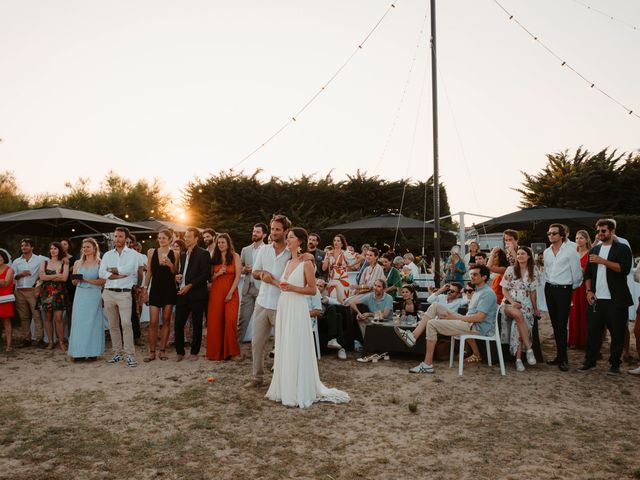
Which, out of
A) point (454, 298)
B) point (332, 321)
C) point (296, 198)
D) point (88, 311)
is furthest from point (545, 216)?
point (296, 198)

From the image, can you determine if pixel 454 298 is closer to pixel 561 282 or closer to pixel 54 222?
pixel 561 282

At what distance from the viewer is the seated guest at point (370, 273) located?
7.76 m

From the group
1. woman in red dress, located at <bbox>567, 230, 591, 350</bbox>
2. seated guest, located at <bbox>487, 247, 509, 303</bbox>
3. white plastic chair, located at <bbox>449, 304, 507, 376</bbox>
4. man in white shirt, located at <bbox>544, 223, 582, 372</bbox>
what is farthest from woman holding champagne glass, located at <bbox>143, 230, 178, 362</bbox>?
woman in red dress, located at <bbox>567, 230, 591, 350</bbox>

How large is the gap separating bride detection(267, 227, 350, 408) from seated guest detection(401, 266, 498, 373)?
1.73m

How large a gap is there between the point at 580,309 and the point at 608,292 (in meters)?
1.77

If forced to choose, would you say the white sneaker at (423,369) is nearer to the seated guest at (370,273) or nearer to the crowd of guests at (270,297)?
the crowd of guests at (270,297)

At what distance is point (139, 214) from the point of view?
98.6ft

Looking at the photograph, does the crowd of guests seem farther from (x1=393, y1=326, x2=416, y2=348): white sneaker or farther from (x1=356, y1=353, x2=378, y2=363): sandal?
(x1=356, y1=353, x2=378, y2=363): sandal

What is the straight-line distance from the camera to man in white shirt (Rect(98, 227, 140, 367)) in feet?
21.3

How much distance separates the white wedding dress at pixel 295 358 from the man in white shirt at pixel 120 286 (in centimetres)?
262

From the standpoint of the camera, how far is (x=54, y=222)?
9.62 metres

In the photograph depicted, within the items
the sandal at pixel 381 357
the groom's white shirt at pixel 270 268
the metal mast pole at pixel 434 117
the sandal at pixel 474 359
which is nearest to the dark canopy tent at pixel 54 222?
the groom's white shirt at pixel 270 268

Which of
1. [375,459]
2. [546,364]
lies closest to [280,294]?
[375,459]

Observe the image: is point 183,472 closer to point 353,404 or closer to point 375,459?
point 375,459
